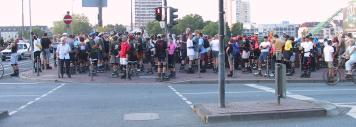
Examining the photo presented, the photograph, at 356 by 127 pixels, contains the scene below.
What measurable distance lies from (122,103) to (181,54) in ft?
37.5

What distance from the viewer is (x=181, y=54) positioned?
2550 centimetres

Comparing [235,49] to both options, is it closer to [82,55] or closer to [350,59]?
[350,59]

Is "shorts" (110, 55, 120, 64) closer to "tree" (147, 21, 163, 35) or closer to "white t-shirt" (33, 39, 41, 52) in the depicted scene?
"white t-shirt" (33, 39, 41, 52)

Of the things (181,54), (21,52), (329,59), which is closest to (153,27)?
(21,52)

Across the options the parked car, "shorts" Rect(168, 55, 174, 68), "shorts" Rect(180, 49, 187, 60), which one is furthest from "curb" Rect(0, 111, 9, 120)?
the parked car

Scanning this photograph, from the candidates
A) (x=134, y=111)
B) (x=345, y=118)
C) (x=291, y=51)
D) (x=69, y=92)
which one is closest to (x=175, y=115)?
(x=134, y=111)

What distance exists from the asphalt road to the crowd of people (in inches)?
77.0

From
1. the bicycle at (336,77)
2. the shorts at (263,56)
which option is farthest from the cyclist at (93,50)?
the bicycle at (336,77)

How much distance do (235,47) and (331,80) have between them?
5.33 meters

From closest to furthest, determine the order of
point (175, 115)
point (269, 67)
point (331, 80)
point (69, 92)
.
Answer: point (175, 115)
point (69, 92)
point (331, 80)
point (269, 67)

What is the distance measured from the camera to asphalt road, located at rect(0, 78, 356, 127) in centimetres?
1082

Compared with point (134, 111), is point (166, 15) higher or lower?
higher

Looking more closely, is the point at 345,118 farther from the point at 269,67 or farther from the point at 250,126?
the point at 269,67

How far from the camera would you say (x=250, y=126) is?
10.2 meters
